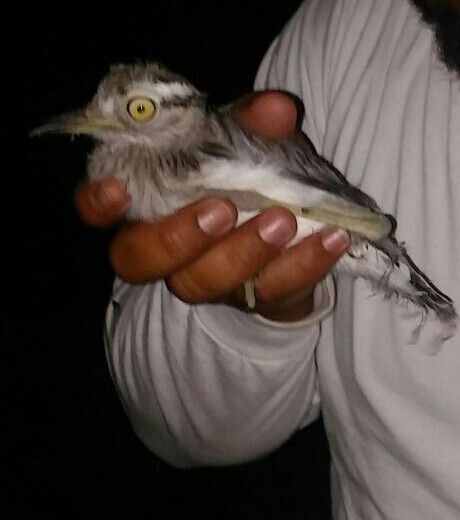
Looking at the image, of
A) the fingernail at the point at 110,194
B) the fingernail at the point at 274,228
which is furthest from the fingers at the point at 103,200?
the fingernail at the point at 274,228

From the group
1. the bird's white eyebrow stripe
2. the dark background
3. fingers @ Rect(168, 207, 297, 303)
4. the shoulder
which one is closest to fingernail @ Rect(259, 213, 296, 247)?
fingers @ Rect(168, 207, 297, 303)

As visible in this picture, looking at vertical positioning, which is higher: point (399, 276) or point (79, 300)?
point (399, 276)

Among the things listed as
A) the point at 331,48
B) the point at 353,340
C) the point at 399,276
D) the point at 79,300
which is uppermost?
the point at 331,48

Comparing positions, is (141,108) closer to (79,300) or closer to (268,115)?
(268,115)

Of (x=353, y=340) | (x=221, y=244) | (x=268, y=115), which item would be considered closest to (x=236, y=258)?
(x=221, y=244)

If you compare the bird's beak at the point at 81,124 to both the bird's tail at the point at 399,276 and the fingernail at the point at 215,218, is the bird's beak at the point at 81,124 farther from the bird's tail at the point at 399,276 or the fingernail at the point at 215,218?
the bird's tail at the point at 399,276

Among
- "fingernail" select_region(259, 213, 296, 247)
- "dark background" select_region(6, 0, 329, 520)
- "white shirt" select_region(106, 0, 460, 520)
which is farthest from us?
"dark background" select_region(6, 0, 329, 520)

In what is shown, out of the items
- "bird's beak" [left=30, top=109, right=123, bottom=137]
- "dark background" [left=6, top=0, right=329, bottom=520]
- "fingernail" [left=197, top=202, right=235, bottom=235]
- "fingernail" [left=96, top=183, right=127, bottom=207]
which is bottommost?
"dark background" [left=6, top=0, right=329, bottom=520]

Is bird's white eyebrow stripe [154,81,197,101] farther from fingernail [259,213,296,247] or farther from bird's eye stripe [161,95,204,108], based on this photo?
fingernail [259,213,296,247]
